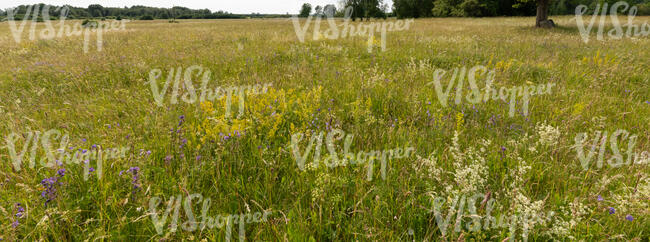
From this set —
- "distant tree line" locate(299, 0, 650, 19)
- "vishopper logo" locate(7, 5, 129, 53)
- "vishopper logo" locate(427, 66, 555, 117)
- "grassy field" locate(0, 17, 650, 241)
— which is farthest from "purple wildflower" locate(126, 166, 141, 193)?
"distant tree line" locate(299, 0, 650, 19)

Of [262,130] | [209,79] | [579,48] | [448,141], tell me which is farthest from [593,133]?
[579,48]

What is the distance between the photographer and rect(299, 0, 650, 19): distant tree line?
1715 inches

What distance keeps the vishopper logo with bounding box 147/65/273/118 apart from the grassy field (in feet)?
0.42

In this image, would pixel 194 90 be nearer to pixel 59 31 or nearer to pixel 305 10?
pixel 59 31

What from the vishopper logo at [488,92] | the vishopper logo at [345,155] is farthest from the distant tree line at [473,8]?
the vishopper logo at [345,155]

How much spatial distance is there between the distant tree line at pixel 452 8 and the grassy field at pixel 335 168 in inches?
1186

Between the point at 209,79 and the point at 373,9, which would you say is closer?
the point at 209,79

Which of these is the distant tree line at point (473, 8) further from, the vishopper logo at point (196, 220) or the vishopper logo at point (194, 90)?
the vishopper logo at point (196, 220)

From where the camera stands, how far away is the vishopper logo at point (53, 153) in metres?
2.00

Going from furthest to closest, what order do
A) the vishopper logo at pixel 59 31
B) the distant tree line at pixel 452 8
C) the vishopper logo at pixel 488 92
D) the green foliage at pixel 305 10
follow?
the green foliage at pixel 305 10 < the distant tree line at pixel 452 8 < the vishopper logo at pixel 59 31 < the vishopper logo at pixel 488 92

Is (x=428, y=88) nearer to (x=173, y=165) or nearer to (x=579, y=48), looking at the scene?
(x=173, y=165)

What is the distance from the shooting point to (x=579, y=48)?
8156mm

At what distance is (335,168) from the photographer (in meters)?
2.22

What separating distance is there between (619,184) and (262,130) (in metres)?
3.08
